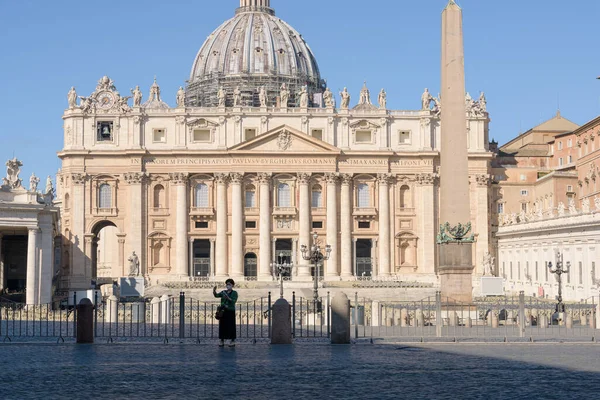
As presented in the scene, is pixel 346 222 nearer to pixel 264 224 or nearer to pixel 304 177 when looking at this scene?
pixel 304 177

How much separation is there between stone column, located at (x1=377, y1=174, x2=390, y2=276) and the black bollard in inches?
2356

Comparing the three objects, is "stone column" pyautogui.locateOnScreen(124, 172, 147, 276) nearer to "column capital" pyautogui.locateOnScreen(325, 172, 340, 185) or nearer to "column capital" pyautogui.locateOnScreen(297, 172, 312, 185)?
"column capital" pyautogui.locateOnScreen(297, 172, 312, 185)

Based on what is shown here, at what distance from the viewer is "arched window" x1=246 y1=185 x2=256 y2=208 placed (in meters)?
85.2

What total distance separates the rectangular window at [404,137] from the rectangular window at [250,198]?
485 inches

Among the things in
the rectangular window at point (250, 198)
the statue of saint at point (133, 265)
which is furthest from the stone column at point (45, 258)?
the rectangular window at point (250, 198)

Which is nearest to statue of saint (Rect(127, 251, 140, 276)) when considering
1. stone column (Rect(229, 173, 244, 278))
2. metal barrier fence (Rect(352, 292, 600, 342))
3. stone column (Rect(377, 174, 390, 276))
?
stone column (Rect(229, 173, 244, 278))

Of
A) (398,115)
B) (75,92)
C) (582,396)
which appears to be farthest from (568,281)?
(582,396)

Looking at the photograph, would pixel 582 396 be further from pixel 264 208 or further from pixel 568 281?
pixel 264 208

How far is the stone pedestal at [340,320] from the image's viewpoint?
2494 cm

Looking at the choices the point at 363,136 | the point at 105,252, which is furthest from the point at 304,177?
the point at 105,252

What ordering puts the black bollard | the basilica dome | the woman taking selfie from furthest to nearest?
the basilica dome < the black bollard < the woman taking selfie

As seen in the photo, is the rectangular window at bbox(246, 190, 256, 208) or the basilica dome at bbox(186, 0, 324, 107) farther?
the basilica dome at bbox(186, 0, 324, 107)

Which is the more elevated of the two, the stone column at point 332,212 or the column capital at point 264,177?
the column capital at point 264,177

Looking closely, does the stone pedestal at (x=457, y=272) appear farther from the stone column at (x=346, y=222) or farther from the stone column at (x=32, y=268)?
the stone column at (x=346, y=222)
